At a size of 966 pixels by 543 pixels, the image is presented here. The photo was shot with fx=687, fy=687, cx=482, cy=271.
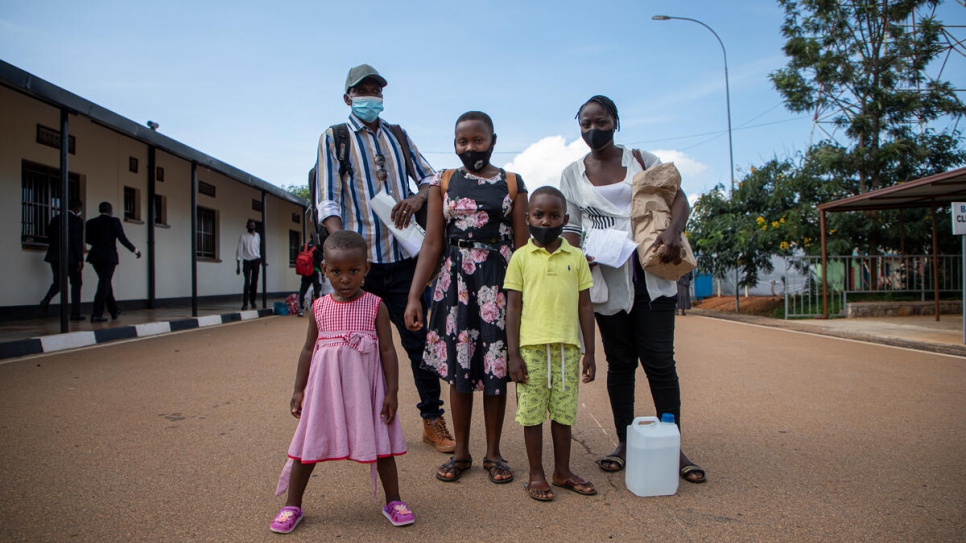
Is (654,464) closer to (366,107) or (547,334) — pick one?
(547,334)

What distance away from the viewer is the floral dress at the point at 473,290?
3.11 meters

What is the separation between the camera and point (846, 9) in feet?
50.8

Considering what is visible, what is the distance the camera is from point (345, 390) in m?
2.67

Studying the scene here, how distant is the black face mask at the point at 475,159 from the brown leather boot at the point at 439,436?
1.41 meters

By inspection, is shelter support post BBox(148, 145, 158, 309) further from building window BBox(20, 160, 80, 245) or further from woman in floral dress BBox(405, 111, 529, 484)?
woman in floral dress BBox(405, 111, 529, 484)

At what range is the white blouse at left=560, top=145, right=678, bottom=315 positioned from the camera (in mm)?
3270

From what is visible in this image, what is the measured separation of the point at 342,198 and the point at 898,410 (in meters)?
3.94

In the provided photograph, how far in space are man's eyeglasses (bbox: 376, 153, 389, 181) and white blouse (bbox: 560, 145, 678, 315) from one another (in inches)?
39.2

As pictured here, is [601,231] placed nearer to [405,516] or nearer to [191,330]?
[405,516]

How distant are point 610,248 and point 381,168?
4.64ft

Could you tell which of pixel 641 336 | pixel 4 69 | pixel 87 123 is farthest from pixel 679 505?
pixel 87 123

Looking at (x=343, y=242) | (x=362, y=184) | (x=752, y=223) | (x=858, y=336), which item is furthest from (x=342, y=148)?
(x=752, y=223)

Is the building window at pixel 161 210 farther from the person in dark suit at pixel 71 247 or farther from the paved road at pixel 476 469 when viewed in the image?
the paved road at pixel 476 469

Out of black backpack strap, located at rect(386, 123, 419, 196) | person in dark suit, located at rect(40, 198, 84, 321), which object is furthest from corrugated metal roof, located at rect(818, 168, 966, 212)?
person in dark suit, located at rect(40, 198, 84, 321)
